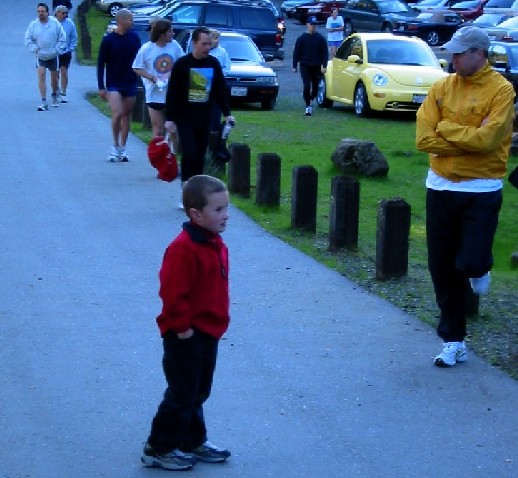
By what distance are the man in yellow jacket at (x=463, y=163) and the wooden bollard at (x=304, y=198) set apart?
4.29 meters

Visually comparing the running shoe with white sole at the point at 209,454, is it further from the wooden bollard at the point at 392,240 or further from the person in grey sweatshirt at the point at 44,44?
the person in grey sweatshirt at the point at 44,44

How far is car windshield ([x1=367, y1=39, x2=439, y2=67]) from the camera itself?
2452cm

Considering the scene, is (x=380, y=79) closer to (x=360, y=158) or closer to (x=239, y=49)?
(x=239, y=49)

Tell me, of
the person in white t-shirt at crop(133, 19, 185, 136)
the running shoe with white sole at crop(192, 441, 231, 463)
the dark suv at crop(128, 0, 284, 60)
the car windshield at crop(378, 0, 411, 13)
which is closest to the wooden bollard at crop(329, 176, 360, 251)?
the person in white t-shirt at crop(133, 19, 185, 136)

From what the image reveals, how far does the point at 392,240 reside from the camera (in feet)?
30.6

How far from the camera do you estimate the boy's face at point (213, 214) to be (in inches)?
212

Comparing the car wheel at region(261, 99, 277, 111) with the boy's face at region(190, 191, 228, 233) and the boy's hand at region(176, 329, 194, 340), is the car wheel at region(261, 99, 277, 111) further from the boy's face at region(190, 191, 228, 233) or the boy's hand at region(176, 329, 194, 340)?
Result: the boy's hand at region(176, 329, 194, 340)

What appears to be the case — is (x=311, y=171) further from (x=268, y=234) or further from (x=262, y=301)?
(x=262, y=301)

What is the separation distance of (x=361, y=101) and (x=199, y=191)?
19160 mm

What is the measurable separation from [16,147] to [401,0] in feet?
121

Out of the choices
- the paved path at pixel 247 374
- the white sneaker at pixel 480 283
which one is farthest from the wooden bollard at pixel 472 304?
the white sneaker at pixel 480 283

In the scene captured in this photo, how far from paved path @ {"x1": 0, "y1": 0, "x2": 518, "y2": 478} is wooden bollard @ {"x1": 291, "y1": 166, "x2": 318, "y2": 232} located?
1.44 ft

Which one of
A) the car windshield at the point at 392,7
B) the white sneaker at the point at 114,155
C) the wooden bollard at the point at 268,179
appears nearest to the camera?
A: the wooden bollard at the point at 268,179

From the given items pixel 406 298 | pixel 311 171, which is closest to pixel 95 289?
pixel 406 298
